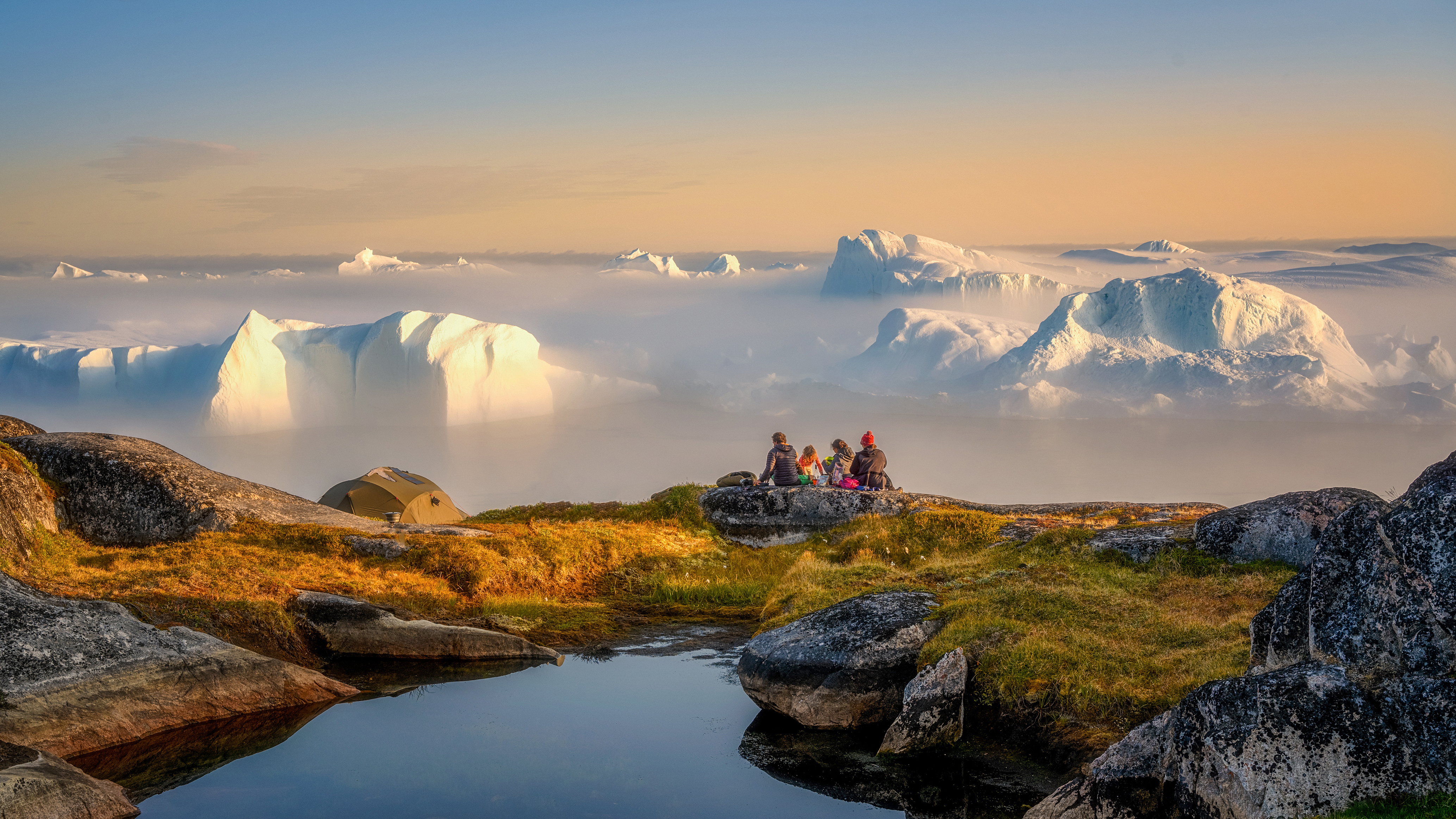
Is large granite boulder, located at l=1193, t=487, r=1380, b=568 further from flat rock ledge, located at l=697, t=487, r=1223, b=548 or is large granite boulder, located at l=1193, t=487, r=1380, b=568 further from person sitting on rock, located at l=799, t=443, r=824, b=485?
person sitting on rock, located at l=799, t=443, r=824, b=485

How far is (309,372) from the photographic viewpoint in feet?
481

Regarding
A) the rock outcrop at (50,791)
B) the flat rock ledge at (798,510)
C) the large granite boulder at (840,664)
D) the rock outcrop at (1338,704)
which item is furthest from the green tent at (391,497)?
the rock outcrop at (1338,704)

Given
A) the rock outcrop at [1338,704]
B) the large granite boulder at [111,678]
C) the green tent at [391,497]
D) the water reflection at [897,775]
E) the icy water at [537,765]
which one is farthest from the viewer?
the green tent at [391,497]

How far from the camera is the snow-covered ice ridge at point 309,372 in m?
135

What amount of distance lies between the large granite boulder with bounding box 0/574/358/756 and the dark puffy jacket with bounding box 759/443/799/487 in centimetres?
1602

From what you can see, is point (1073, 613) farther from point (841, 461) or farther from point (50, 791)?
point (841, 461)

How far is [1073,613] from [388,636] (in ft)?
37.3

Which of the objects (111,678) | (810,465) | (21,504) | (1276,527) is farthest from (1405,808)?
(810,465)

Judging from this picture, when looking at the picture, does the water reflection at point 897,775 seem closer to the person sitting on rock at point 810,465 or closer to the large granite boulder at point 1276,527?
the large granite boulder at point 1276,527

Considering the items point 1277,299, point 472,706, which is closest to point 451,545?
point 472,706

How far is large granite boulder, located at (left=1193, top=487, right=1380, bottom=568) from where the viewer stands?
1728 centimetres

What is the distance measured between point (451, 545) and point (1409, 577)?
56.7 feet

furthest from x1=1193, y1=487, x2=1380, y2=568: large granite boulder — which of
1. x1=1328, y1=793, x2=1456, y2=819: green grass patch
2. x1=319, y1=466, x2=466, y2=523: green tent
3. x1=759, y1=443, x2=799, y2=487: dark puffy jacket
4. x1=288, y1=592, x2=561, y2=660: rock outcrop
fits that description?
x1=319, y1=466, x2=466, y2=523: green tent

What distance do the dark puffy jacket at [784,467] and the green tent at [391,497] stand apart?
1377 cm
